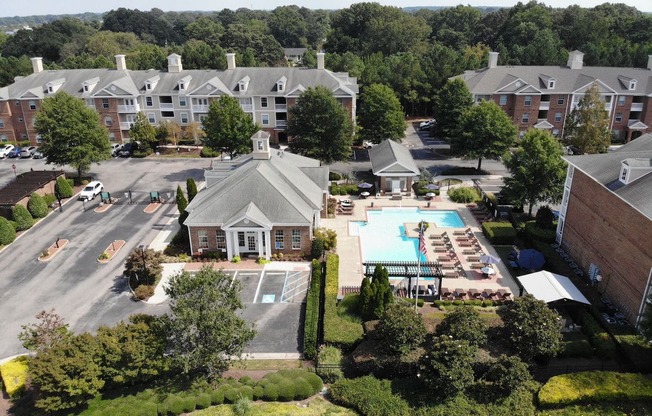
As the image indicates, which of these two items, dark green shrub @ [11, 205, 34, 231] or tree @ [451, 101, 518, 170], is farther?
tree @ [451, 101, 518, 170]

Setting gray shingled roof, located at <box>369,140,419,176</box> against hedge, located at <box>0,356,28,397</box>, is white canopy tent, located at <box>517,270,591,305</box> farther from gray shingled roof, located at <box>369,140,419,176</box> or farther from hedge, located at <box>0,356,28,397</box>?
hedge, located at <box>0,356,28,397</box>

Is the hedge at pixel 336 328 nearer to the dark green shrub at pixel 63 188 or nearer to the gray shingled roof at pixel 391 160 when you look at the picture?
the gray shingled roof at pixel 391 160

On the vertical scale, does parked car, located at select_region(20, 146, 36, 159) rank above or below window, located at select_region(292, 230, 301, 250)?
above

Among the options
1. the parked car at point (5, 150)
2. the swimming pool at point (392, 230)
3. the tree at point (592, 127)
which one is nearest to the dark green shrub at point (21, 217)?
the parked car at point (5, 150)

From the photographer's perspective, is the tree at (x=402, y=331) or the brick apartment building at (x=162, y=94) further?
the brick apartment building at (x=162, y=94)

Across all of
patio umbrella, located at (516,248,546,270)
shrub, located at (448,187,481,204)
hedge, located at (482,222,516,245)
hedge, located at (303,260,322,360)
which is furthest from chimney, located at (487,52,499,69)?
hedge, located at (303,260,322,360)

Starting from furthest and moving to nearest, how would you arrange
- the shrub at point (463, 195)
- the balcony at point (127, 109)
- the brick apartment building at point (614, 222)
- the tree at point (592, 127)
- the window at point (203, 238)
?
the balcony at point (127, 109) → the tree at point (592, 127) → the shrub at point (463, 195) → the window at point (203, 238) → the brick apartment building at point (614, 222)

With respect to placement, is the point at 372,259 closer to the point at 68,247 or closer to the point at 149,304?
the point at 149,304

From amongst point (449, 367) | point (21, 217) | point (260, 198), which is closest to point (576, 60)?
point (260, 198)
